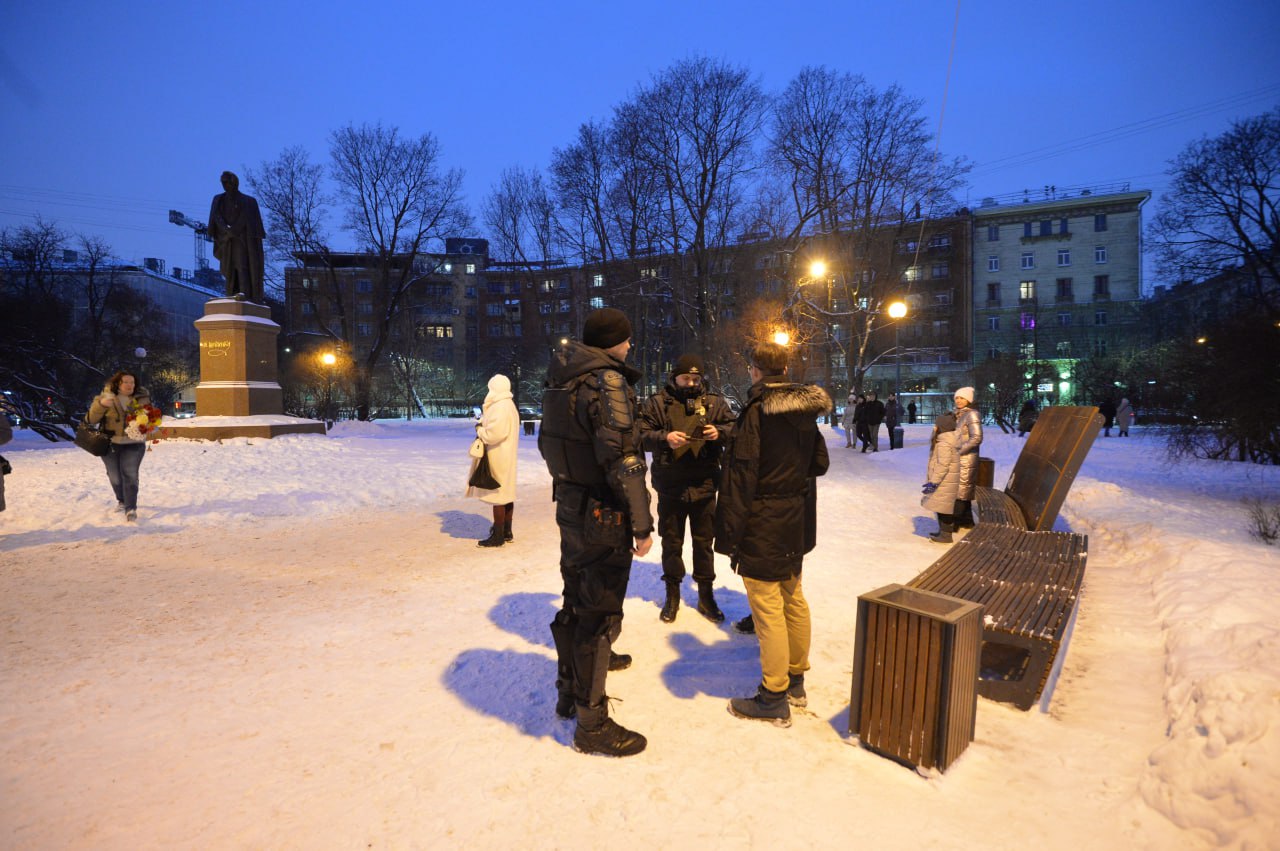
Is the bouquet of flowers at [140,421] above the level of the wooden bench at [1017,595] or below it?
above

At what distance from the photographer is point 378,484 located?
10.7 metres

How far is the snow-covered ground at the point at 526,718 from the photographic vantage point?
7.77 feet

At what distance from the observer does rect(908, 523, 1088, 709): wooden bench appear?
3232mm

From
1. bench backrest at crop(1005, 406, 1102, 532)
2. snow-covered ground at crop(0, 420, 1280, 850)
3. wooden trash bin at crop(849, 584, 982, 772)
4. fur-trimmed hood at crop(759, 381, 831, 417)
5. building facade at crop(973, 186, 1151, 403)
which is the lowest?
snow-covered ground at crop(0, 420, 1280, 850)

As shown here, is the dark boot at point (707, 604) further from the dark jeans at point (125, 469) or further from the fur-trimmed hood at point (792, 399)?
→ the dark jeans at point (125, 469)

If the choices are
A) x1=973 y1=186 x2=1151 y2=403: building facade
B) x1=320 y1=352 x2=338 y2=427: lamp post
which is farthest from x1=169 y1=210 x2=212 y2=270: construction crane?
x1=973 y1=186 x2=1151 y2=403: building facade

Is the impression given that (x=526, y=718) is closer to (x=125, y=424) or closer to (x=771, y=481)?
(x=771, y=481)

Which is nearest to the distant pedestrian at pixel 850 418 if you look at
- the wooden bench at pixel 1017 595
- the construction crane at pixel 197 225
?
the wooden bench at pixel 1017 595

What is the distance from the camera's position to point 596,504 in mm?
2893

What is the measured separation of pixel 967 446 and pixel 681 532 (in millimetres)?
3931

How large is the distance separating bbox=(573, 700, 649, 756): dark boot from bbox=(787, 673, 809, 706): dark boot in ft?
2.86

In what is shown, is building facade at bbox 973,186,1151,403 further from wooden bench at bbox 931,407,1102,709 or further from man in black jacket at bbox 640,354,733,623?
man in black jacket at bbox 640,354,733,623

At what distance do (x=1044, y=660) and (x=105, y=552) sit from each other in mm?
8253

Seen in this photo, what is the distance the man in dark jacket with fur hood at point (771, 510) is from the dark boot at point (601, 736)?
2.03ft
